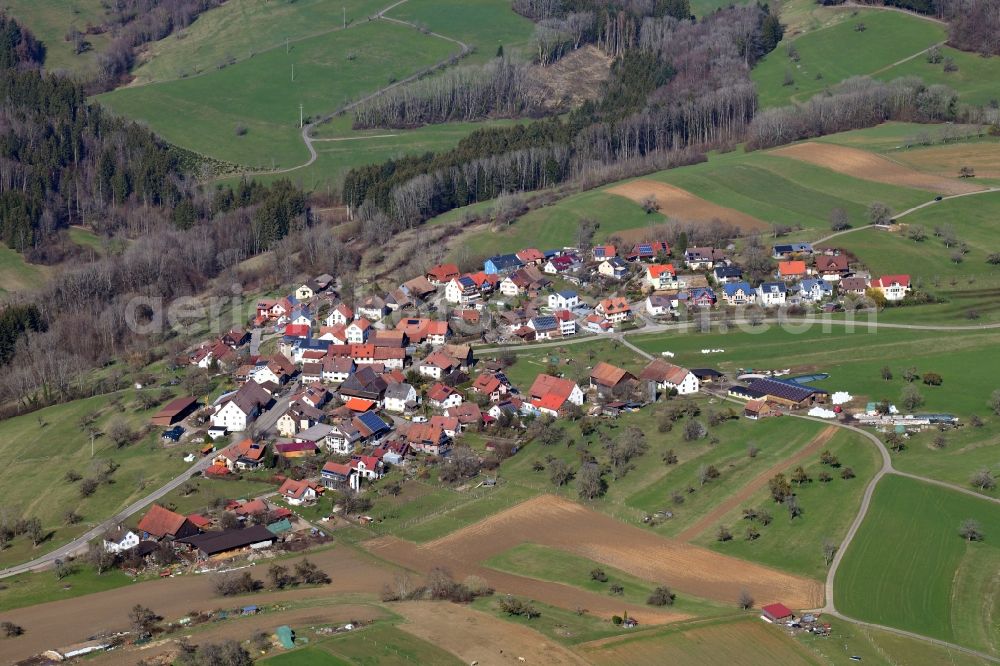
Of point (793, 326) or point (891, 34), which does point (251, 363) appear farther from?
point (891, 34)

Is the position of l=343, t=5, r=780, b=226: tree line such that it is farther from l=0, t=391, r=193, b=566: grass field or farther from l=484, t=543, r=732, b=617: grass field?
l=484, t=543, r=732, b=617: grass field

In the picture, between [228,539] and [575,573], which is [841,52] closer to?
[575,573]

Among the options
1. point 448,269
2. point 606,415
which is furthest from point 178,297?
point 606,415

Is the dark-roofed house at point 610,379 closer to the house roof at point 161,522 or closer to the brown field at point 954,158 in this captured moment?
the house roof at point 161,522

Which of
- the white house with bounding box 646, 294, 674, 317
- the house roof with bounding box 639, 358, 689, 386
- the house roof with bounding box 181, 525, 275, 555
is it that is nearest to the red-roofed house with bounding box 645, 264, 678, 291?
the white house with bounding box 646, 294, 674, 317

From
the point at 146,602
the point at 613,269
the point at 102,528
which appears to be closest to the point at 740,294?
the point at 613,269
